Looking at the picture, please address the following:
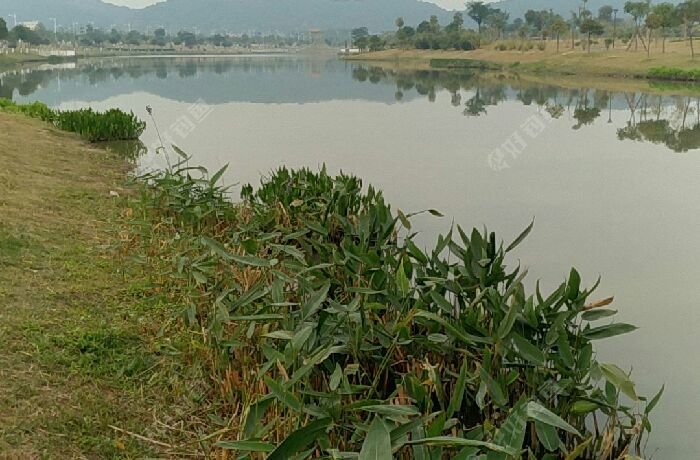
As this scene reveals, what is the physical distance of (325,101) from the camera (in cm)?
1809

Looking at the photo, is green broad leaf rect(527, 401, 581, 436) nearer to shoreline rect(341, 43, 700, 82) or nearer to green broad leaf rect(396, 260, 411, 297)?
green broad leaf rect(396, 260, 411, 297)

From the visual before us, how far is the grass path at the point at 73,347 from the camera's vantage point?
218 cm

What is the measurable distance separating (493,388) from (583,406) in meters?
0.30

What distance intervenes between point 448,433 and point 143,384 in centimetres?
113

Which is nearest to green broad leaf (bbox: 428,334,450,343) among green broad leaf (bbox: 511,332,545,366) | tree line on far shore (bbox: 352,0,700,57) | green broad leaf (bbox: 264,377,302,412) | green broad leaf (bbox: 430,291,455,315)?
green broad leaf (bbox: 430,291,455,315)

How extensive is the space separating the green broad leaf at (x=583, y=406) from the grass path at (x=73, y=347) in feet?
3.98

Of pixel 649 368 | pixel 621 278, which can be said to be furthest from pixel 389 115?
pixel 649 368

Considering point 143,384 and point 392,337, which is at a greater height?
point 392,337

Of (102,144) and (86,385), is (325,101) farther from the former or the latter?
(86,385)

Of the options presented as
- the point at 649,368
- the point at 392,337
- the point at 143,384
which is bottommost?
the point at 649,368

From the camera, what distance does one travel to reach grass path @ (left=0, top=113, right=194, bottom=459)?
218 centimetres

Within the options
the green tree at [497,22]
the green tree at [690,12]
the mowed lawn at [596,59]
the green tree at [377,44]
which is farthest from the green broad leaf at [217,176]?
the green tree at [377,44]

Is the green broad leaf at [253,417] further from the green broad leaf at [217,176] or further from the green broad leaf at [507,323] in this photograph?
the green broad leaf at [217,176]

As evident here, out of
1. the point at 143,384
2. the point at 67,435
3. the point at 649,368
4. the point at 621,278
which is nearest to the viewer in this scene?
the point at 67,435
